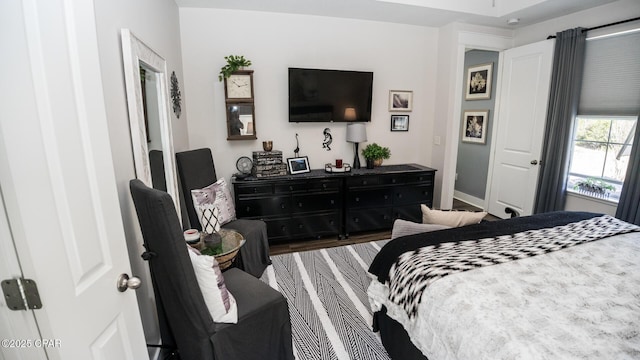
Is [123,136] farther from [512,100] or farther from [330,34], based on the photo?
[512,100]

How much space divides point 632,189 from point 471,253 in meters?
2.41

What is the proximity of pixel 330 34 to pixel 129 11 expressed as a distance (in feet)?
7.85

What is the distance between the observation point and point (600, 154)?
3.22 m

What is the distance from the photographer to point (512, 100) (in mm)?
3910

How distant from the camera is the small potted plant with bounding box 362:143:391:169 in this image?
382 centimetres

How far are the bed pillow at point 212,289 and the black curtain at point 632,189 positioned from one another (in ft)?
12.0

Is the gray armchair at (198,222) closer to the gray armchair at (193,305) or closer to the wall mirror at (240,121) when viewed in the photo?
the wall mirror at (240,121)

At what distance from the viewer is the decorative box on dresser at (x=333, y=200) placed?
3264mm

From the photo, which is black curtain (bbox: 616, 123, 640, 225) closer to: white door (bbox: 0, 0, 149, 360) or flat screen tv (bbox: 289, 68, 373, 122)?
flat screen tv (bbox: 289, 68, 373, 122)

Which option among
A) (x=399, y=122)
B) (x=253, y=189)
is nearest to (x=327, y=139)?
(x=399, y=122)

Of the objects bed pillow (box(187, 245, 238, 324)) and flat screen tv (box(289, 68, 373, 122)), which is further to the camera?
flat screen tv (box(289, 68, 373, 122))

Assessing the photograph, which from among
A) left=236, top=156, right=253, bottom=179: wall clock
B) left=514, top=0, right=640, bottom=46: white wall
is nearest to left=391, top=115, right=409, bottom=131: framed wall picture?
left=514, top=0, right=640, bottom=46: white wall

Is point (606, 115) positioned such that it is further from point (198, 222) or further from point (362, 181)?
point (198, 222)

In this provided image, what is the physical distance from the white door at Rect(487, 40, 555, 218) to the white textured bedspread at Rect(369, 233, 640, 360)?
7.54 feet
